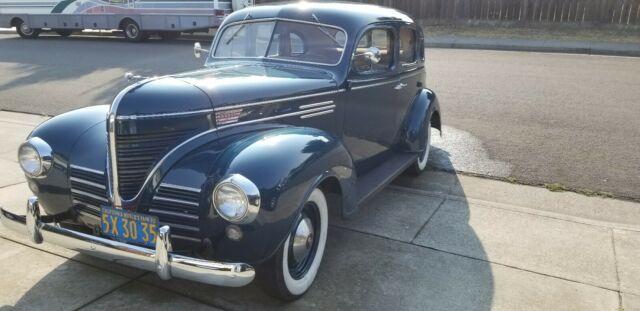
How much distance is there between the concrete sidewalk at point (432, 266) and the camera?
2992 mm

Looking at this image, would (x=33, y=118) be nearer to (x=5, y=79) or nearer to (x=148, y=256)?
(x=5, y=79)

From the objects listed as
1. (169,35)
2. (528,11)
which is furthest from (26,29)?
(528,11)

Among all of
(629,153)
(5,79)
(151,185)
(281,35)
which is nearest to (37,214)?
(151,185)

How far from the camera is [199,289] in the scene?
3.07 metres

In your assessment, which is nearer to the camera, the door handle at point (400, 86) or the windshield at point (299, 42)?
the windshield at point (299, 42)

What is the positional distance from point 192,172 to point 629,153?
5.24 m

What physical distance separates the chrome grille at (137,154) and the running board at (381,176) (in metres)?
1.38

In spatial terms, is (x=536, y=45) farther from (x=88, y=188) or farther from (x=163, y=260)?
(x=163, y=260)

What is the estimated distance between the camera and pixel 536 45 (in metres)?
14.6

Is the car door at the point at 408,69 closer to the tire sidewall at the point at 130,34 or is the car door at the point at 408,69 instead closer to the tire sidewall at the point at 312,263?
the tire sidewall at the point at 312,263

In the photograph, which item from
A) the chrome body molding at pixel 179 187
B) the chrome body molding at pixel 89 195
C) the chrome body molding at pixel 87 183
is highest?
the chrome body molding at pixel 179 187

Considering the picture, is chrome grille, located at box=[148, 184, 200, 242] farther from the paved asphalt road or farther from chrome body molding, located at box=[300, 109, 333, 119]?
the paved asphalt road

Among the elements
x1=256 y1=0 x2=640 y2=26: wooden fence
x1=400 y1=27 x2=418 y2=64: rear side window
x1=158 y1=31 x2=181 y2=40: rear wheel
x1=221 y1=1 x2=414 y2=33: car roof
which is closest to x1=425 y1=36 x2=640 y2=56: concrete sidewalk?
x1=256 y1=0 x2=640 y2=26: wooden fence

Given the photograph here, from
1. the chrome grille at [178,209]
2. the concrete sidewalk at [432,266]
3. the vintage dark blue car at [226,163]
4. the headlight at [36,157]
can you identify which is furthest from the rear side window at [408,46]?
the headlight at [36,157]
